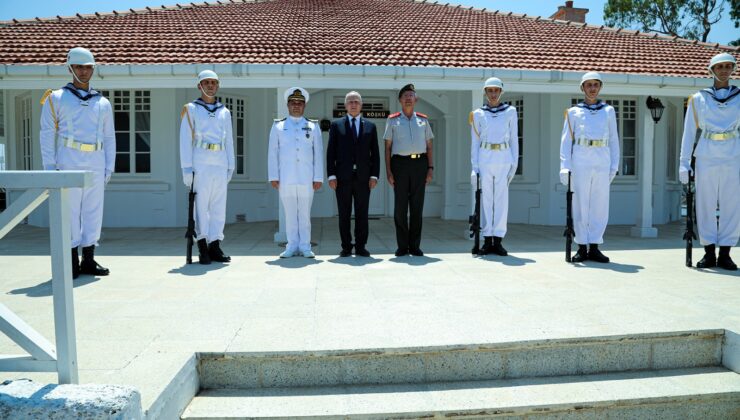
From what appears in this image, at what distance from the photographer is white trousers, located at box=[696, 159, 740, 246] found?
556cm

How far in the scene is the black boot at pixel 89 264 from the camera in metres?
5.17

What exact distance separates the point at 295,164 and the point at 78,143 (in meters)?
2.29

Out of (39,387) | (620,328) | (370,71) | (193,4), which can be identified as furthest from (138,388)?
(193,4)

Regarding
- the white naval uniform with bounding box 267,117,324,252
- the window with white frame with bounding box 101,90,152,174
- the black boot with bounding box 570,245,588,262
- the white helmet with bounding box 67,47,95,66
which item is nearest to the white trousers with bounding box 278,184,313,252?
the white naval uniform with bounding box 267,117,324,252

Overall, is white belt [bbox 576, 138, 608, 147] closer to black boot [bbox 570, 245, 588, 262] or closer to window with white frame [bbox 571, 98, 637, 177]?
black boot [bbox 570, 245, 588, 262]

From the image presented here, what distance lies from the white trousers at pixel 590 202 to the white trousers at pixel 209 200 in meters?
4.15

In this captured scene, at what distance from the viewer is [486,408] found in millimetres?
2596

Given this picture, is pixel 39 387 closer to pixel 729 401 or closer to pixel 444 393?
pixel 444 393

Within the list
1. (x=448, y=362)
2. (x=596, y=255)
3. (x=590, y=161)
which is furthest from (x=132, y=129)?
(x=448, y=362)

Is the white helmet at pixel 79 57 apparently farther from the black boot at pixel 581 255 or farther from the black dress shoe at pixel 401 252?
the black boot at pixel 581 255

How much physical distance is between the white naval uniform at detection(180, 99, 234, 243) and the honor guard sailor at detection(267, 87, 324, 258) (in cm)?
56

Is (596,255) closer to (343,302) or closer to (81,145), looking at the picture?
(343,302)

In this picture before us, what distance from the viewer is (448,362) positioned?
2914mm

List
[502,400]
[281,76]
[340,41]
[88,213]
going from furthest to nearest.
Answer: [340,41] < [281,76] < [88,213] < [502,400]
